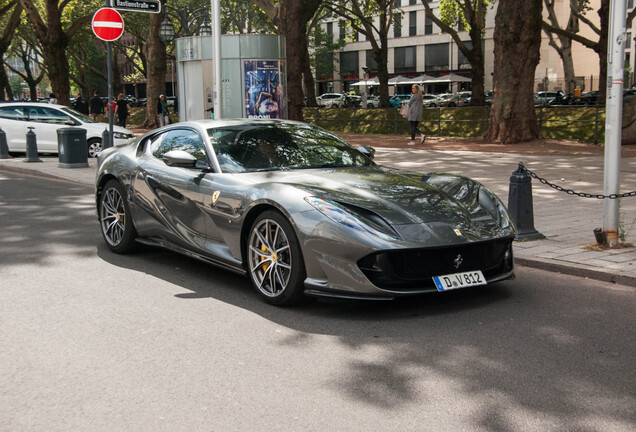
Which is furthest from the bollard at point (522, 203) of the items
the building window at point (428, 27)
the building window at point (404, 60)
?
the building window at point (404, 60)

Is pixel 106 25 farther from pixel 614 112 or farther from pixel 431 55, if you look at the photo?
pixel 431 55

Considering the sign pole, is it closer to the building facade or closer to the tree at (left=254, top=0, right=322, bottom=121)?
the tree at (left=254, top=0, right=322, bottom=121)

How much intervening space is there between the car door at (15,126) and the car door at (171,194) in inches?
575

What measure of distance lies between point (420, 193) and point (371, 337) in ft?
4.62

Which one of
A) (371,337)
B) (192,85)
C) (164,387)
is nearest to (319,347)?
(371,337)

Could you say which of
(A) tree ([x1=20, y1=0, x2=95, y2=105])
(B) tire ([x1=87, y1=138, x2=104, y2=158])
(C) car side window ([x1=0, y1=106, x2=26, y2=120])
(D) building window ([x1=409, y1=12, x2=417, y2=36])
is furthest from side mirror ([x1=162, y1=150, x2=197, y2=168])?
(D) building window ([x1=409, y1=12, x2=417, y2=36])

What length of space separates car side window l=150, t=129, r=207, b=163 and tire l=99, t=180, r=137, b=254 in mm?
566

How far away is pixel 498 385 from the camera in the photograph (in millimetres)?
Answer: 3840

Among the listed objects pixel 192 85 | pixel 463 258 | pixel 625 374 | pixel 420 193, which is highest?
pixel 192 85

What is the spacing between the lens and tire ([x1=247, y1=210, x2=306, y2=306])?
517cm

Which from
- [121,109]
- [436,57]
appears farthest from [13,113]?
[436,57]

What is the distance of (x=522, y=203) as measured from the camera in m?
7.63

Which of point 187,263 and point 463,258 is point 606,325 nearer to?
point 463,258

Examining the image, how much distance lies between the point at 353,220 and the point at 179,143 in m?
2.48
